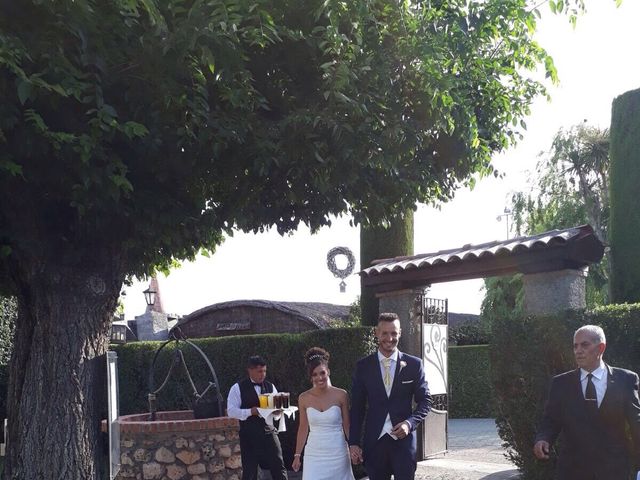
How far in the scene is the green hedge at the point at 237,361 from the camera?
12.1 m

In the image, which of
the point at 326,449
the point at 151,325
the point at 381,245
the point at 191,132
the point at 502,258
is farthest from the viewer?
the point at 151,325

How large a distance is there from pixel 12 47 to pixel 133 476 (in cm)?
470

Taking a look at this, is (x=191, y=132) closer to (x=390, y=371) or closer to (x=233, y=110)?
(x=233, y=110)

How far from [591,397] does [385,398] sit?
163 centimetres

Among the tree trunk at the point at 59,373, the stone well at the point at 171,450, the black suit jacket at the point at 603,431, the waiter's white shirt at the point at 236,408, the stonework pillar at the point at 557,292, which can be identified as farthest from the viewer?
the tree trunk at the point at 59,373

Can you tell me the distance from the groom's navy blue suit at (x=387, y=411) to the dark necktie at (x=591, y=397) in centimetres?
139

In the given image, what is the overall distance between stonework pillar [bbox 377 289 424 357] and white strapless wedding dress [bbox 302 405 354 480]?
587 cm

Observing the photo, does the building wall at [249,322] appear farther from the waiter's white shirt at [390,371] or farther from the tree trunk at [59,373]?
the waiter's white shirt at [390,371]

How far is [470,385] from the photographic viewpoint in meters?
23.8

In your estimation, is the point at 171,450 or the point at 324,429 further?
the point at 171,450

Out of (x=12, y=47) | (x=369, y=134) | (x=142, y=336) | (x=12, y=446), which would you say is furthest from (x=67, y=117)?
(x=142, y=336)

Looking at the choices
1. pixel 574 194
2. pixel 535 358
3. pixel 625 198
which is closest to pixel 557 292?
pixel 535 358

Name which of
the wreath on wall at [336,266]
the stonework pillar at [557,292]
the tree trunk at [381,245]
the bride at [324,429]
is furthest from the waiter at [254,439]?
the wreath on wall at [336,266]

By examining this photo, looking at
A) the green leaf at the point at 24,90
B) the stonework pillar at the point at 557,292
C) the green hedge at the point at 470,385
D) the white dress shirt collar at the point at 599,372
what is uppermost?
the green leaf at the point at 24,90
